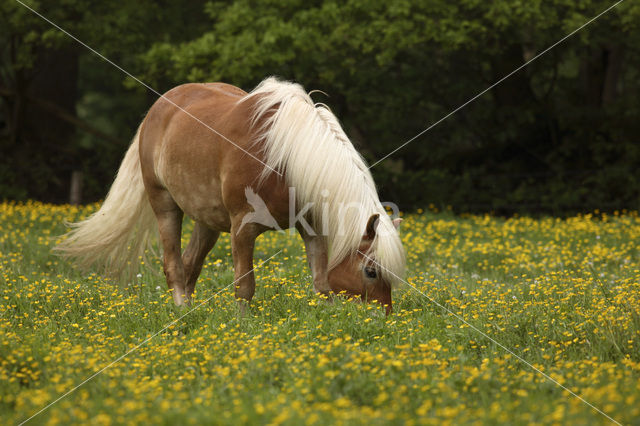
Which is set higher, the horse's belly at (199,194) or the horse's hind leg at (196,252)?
the horse's belly at (199,194)

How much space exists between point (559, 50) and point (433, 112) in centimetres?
300

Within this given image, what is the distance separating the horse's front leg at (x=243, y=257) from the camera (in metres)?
5.09

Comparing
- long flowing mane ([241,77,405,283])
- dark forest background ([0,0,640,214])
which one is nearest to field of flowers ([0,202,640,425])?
long flowing mane ([241,77,405,283])

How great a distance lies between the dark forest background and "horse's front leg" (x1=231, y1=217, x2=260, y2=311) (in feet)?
23.1

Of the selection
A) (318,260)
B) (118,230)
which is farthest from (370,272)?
(118,230)

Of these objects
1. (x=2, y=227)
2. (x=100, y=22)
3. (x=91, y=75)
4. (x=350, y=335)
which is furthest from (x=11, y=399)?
(x=91, y=75)

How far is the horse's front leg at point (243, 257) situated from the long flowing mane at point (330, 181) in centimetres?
44

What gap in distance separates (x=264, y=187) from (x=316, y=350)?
1.36 m

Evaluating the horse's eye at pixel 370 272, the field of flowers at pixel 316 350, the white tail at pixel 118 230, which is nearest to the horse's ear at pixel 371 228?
the horse's eye at pixel 370 272

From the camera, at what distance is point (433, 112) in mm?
15836

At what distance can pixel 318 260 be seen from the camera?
5.27 metres

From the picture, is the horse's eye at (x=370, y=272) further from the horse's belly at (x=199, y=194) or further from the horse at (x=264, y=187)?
the horse's belly at (x=199, y=194)

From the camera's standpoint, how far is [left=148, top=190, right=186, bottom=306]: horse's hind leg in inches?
233

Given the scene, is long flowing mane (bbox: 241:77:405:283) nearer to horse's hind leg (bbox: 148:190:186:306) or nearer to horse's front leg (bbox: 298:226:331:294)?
horse's front leg (bbox: 298:226:331:294)
